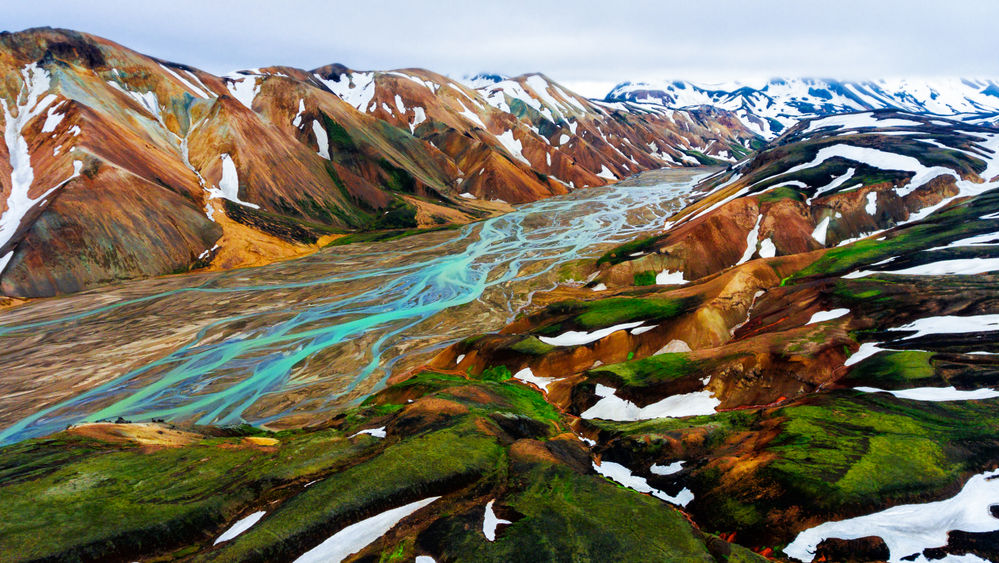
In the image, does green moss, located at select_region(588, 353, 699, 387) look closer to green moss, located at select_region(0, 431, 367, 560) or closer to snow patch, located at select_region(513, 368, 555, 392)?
snow patch, located at select_region(513, 368, 555, 392)

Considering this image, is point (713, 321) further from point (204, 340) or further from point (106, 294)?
point (106, 294)

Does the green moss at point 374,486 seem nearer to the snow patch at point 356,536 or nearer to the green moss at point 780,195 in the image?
the snow patch at point 356,536

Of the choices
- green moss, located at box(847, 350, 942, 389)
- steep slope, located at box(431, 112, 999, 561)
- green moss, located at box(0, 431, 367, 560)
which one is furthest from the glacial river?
green moss, located at box(847, 350, 942, 389)

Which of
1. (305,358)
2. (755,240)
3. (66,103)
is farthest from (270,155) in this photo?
(755,240)

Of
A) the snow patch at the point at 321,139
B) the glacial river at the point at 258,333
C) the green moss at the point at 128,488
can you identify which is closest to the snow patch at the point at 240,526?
the green moss at the point at 128,488

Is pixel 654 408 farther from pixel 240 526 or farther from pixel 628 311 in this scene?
pixel 240 526

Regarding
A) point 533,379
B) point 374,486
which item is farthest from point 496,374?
point 374,486
